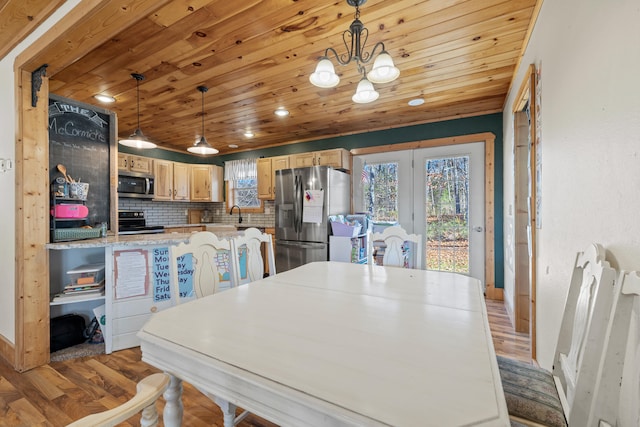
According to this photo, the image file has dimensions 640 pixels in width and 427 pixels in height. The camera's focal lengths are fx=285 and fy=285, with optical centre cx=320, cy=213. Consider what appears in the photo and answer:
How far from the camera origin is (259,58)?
7.93 feet

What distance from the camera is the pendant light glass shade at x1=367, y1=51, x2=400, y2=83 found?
154cm

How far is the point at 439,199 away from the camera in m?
3.98

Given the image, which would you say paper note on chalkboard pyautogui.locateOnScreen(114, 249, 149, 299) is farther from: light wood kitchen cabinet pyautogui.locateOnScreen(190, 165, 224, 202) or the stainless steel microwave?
light wood kitchen cabinet pyautogui.locateOnScreen(190, 165, 224, 202)

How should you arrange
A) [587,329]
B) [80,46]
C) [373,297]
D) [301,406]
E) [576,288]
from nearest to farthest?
[301,406] → [587,329] → [576,288] → [373,297] → [80,46]

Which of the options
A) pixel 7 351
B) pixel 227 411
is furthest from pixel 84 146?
pixel 227 411

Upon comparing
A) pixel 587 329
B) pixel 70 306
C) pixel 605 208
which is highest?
pixel 605 208

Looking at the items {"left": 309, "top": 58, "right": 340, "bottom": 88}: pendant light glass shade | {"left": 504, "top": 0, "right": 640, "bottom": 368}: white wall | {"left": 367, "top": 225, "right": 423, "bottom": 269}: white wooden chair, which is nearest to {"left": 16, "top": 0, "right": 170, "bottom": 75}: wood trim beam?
{"left": 309, "top": 58, "right": 340, "bottom": 88}: pendant light glass shade

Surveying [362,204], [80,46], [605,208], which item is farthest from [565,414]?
[362,204]

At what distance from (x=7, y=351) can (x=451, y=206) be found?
4.69 meters

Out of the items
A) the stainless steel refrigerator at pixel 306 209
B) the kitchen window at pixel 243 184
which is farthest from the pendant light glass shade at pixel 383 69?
the kitchen window at pixel 243 184

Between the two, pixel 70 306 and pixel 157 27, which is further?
pixel 70 306

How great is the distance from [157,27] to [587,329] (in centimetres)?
277

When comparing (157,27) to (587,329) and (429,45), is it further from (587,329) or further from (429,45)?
(587,329)

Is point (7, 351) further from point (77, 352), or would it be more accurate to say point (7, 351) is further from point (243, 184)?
point (243, 184)
